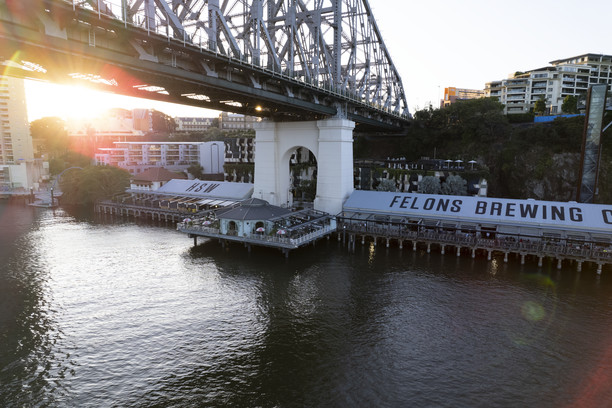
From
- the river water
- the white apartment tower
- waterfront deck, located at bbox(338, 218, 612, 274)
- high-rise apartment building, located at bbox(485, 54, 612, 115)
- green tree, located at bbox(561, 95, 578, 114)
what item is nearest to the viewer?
the river water

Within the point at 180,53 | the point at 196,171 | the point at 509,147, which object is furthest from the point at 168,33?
the point at 196,171

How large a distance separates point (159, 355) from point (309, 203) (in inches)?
1692

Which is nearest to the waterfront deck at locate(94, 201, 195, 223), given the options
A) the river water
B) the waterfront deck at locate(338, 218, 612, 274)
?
the river water

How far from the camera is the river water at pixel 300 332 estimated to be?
1845cm

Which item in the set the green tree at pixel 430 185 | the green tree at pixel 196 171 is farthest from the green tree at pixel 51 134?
the green tree at pixel 430 185

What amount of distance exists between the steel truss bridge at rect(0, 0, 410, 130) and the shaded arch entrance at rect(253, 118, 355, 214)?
2348mm

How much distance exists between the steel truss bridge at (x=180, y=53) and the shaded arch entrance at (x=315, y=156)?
235cm

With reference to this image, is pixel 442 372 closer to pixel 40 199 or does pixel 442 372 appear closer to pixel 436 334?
pixel 436 334

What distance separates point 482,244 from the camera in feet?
129

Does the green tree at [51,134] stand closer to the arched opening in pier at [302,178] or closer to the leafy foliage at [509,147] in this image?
the arched opening in pier at [302,178]

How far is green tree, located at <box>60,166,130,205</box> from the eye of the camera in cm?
7500

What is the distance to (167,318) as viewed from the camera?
25969 mm

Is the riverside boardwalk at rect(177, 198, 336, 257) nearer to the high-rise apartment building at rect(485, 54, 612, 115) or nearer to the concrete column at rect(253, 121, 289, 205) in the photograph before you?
the concrete column at rect(253, 121, 289, 205)

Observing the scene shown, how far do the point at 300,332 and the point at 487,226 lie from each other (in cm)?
2821
